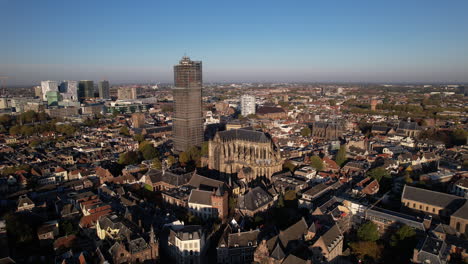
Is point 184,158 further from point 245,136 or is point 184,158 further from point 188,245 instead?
point 188,245

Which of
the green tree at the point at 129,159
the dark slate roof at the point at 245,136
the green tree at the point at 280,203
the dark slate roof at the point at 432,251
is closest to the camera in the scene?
the dark slate roof at the point at 432,251

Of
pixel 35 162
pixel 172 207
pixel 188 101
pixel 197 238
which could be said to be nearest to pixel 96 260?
pixel 197 238

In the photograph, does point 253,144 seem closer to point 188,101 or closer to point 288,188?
point 288,188

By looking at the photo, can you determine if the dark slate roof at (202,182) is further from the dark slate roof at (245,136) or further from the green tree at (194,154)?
the green tree at (194,154)

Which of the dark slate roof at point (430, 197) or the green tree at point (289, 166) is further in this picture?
the green tree at point (289, 166)

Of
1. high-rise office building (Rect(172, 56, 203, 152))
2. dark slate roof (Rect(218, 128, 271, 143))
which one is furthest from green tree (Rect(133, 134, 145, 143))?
dark slate roof (Rect(218, 128, 271, 143))

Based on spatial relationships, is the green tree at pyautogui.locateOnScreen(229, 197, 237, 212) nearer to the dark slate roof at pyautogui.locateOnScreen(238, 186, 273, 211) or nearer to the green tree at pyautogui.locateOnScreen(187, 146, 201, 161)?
the dark slate roof at pyautogui.locateOnScreen(238, 186, 273, 211)

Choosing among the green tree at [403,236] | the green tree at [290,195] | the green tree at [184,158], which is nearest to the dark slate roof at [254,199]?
the green tree at [290,195]
